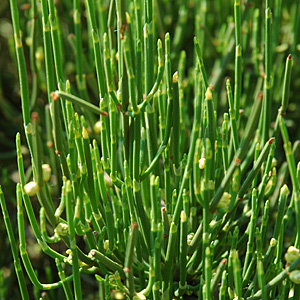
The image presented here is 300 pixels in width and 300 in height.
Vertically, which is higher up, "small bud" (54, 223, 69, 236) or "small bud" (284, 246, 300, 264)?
"small bud" (54, 223, 69, 236)

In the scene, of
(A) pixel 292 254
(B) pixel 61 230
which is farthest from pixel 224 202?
(B) pixel 61 230

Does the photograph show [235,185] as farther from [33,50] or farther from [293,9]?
[293,9]

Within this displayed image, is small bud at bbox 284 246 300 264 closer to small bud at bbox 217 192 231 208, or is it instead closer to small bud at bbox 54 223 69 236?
small bud at bbox 217 192 231 208

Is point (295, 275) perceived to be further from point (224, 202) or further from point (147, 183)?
point (147, 183)

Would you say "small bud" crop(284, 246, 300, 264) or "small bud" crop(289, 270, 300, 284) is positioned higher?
"small bud" crop(284, 246, 300, 264)

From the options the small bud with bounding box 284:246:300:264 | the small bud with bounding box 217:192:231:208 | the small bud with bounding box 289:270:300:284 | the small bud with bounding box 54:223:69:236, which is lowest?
the small bud with bounding box 289:270:300:284

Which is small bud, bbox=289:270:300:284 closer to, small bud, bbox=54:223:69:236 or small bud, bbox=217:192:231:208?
small bud, bbox=217:192:231:208

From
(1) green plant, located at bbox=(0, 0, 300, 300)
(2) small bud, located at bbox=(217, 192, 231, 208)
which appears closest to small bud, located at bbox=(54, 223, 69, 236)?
(1) green plant, located at bbox=(0, 0, 300, 300)

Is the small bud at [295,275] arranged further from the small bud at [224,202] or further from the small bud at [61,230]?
the small bud at [61,230]

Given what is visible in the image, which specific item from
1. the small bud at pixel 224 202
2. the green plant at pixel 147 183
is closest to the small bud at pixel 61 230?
the green plant at pixel 147 183

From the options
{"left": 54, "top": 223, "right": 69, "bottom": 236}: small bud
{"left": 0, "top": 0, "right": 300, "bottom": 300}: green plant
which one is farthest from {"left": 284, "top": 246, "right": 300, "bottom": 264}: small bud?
{"left": 54, "top": 223, "right": 69, "bottom": 236}: small bud

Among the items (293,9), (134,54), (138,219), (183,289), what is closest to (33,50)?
(134,54)
